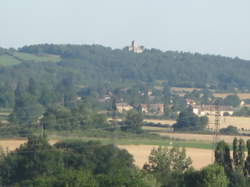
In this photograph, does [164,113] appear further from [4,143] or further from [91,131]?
[4,143]

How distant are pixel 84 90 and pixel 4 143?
70113 millimetres

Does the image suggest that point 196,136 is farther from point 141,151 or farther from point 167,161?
point 167,161

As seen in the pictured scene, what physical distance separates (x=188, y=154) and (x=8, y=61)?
10039 centimetres

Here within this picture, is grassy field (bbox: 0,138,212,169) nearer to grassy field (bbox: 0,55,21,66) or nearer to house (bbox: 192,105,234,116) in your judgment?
house (bbox: 192,105,234,116)

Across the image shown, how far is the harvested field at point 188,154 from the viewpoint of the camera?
169 ft

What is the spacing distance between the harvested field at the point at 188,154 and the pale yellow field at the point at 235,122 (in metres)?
13.3

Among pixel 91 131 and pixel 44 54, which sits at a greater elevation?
→ pixel 44 54

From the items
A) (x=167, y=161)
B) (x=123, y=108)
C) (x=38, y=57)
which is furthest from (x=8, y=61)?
(x=167, y=161)

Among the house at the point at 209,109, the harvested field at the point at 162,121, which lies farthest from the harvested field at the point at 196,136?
the house at the point at 209,109

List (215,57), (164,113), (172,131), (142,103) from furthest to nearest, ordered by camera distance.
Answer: (215,57) < (142,103) < (164,113) < (172,131)

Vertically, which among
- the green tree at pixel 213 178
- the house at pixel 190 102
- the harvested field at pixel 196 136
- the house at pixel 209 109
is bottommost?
the green tree at pixel 213 178

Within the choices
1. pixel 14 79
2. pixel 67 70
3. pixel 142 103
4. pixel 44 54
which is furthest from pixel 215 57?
pixel 142 103

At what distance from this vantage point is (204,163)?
170 ft

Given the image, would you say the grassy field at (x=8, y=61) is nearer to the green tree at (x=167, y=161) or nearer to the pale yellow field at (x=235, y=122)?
the pale yellow field at (x=235, y=122)
